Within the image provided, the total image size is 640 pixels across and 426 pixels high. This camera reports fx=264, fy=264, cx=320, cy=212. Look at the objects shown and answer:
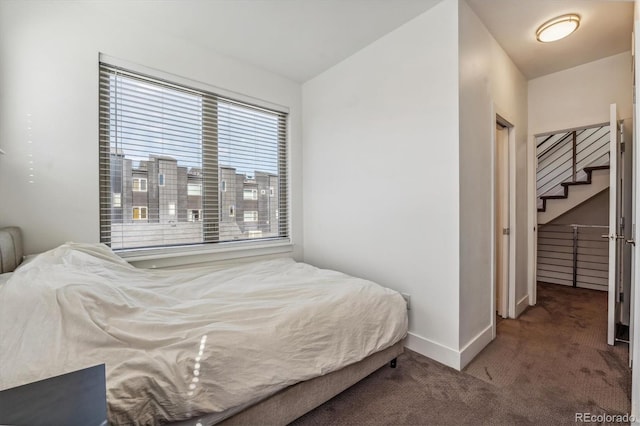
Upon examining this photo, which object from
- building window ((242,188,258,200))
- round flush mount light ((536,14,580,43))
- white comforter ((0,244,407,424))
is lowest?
white comforter ((0,244,407,424))

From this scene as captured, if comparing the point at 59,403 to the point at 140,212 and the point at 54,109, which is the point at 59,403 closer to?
the point at 140,212

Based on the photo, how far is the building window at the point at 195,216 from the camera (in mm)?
2609

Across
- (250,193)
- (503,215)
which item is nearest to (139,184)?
(250,193)

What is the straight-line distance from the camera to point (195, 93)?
8.64ft

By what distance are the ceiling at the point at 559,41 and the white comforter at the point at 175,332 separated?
2425 mm

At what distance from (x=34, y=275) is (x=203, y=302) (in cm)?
75

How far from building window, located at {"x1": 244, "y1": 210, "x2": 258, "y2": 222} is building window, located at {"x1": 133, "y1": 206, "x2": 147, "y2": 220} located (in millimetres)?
962

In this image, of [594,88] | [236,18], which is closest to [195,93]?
A: [236,18]

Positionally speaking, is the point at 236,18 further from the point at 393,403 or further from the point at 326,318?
the point at 393,403

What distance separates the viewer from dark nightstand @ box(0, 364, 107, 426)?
0.54 meters

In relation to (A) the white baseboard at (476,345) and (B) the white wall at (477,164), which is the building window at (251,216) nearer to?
(B) the white wall at (477,164)

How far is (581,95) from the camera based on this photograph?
2936 millimetres

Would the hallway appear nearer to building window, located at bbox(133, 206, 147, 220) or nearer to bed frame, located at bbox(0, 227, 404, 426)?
bed frame, located at bbox(0, 227, 404, 426)

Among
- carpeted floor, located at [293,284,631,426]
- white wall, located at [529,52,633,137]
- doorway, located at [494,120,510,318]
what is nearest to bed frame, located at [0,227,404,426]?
carpeted floor, located at [293,284,631,426]
